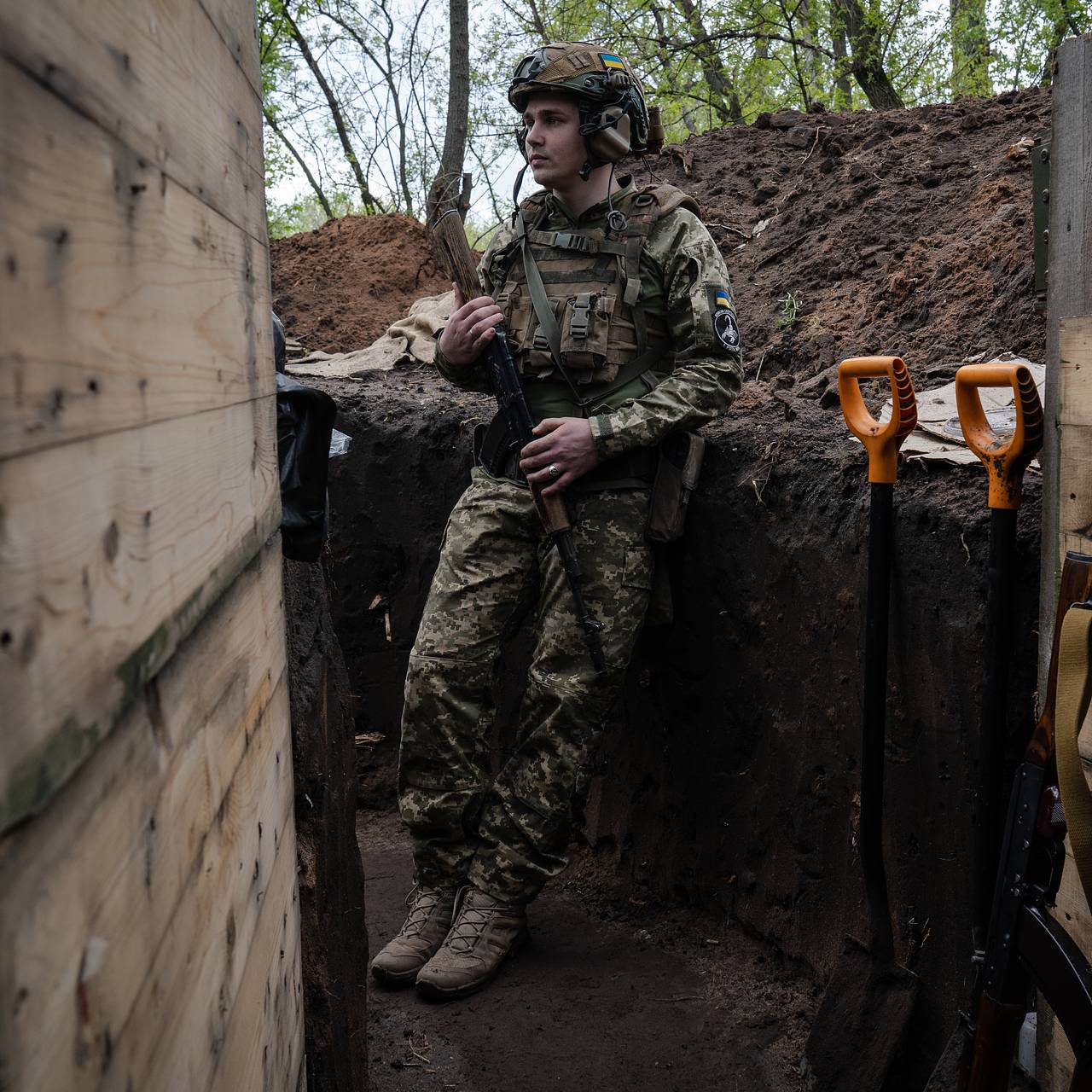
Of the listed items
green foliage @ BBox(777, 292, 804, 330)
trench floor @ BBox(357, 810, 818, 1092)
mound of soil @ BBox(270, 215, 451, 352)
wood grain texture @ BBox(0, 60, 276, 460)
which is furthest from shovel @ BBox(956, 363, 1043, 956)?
mound of soil @ BBox(270, 215, 451, 352)

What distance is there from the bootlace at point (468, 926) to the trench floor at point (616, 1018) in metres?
0.16

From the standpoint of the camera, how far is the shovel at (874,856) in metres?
2.63

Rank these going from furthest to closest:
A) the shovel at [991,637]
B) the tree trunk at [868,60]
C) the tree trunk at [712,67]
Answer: the tree trunk at [712,67], the tree trunk at [868,60], the shovel at [991,637]

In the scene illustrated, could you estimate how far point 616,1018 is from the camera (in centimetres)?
327

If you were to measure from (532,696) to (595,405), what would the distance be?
36.4 inches

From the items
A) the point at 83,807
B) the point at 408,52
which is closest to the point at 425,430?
the point at 83,807

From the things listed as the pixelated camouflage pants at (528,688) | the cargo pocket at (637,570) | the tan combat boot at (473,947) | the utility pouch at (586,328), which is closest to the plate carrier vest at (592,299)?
the utility pouch at (586,328)

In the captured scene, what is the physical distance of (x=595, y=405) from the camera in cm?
340

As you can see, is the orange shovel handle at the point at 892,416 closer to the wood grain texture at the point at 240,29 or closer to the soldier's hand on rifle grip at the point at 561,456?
the soldier's hand on rifle grip at the point at 561,456

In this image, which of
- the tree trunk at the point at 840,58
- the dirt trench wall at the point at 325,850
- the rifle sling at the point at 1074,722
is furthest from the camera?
the tree trunk at the point at 840,58

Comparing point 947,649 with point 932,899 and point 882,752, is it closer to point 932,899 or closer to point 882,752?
point 882,752

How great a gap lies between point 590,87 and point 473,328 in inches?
31.3

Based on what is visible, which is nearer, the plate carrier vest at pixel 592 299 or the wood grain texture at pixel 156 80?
the wood grain texture at pixel 156 80

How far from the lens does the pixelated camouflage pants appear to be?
10.9 feet
